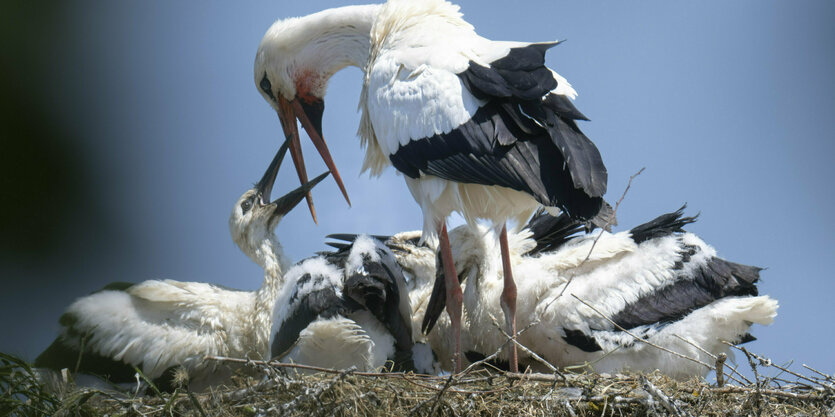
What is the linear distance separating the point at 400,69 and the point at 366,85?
1.11 feet

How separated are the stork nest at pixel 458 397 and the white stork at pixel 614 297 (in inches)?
27.4

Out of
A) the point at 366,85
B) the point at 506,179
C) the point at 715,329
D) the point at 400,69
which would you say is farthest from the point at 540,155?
the point at 715,329

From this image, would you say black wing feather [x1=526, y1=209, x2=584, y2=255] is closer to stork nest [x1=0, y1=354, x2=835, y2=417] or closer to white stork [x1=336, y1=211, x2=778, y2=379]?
white stork [x1=336, y1=211, x2=778, y2=379]

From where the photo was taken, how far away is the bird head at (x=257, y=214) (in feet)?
15.6

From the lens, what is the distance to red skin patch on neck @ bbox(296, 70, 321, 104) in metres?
4.83

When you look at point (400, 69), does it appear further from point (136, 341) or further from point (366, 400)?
point (136, 341)

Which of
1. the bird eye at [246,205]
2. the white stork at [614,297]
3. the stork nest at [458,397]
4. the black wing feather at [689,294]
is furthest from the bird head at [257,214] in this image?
the black wing feather at [689,294]

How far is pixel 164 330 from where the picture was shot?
3.99 m

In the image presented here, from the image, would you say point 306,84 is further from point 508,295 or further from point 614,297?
point 614,297

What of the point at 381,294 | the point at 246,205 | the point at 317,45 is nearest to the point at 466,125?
the point at 381,294

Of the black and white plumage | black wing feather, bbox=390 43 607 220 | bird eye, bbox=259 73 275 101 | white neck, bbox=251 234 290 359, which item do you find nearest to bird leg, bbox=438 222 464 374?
the black and white plumage

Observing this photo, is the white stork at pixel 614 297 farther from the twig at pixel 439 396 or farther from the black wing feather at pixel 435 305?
the twig at pixel 439 396

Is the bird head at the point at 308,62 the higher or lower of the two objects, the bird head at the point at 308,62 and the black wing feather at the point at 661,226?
the higher

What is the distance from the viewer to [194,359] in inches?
153
